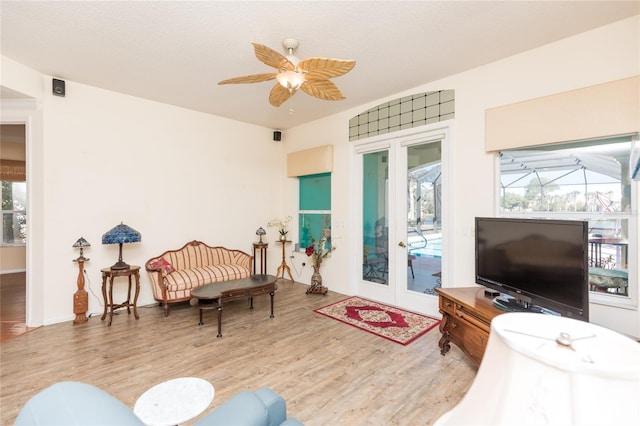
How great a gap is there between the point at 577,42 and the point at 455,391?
322 centimetres

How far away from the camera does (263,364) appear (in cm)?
260

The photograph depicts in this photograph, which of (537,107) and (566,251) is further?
(537,107)

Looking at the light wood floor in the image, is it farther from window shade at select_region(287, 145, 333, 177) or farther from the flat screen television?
window shade at select_region(287, 145, 333, 177)

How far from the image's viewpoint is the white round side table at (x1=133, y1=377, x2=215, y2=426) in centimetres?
125

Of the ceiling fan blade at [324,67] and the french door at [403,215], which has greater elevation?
the ceiling fan blade at [324,67]

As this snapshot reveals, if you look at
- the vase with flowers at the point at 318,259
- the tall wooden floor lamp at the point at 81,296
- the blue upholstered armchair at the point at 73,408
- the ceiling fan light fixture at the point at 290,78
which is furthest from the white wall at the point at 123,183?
the blue upholstered armchair at the point at 73,408

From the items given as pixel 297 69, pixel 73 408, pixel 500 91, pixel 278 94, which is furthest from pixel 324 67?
pixel 73 408

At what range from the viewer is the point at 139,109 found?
4125 mm

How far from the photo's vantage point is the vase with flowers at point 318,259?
4766mm

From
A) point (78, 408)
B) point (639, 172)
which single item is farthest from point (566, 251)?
point (78, 408)

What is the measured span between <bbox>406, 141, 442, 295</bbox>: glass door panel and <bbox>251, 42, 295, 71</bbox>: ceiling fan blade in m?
2.25

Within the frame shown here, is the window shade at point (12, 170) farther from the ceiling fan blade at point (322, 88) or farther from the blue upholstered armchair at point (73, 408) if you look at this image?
the blue upholstered armchair at point (73, 408)

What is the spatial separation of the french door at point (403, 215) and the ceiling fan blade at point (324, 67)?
1.84 metres

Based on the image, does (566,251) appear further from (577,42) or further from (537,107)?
(577,42)
